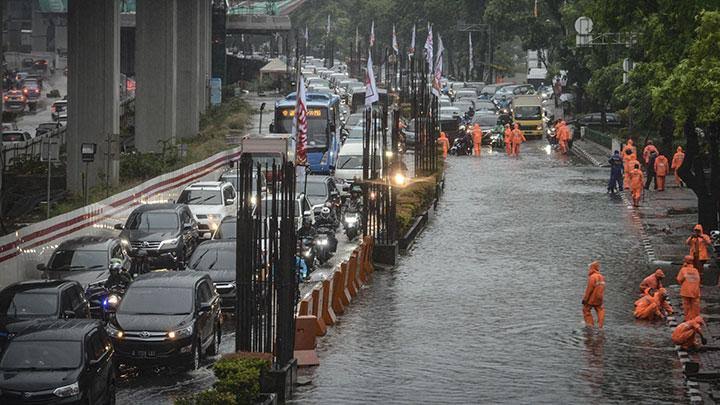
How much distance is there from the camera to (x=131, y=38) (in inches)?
5084

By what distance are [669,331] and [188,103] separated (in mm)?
50309

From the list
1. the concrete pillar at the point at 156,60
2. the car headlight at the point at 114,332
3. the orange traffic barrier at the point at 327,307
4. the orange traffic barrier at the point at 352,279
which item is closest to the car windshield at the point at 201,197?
the orange traffic barrier at the point at 352,279

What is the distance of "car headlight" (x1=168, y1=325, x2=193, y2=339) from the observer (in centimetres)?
2481

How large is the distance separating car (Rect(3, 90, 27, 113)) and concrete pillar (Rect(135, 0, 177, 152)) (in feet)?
118

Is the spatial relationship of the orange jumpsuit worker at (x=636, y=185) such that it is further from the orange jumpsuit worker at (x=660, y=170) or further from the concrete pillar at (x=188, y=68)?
the concrete pillar at (x=188, y=68)

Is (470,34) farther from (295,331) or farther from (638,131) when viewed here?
(295,331)

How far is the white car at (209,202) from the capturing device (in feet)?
143

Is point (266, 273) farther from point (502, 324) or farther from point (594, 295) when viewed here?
point (594, 295)

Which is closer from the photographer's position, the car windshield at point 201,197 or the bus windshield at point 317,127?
the car windshield at point 201,197

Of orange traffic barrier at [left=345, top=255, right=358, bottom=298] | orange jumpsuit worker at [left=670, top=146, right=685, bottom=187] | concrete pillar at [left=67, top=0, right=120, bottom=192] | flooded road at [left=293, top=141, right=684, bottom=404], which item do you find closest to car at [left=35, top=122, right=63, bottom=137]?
concrete pillar at [left=67, top=0, right=120, bottom=192]

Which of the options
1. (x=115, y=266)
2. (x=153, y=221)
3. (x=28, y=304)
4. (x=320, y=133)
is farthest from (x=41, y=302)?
(x=320, y=133)

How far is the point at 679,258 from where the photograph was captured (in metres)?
39.2

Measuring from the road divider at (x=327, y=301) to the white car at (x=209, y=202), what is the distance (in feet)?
21.7

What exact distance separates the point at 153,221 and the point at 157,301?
13.5 metres
